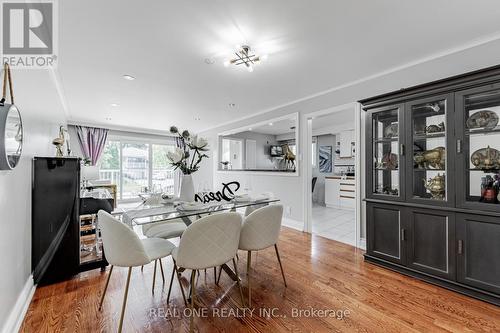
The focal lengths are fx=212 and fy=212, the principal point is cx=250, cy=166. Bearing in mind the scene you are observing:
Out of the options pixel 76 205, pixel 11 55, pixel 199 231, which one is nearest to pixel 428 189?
pixel 199 231

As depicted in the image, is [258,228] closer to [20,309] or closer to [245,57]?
[245,57]

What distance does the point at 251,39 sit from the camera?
212cm

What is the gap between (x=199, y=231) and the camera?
4.82 ft

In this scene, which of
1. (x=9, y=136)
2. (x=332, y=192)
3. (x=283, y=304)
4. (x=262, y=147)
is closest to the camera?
(x=9, y=136)

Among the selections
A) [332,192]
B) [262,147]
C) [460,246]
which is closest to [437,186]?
[460,246]

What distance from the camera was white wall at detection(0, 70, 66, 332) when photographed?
138 centimetres

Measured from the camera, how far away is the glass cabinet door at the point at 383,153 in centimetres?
254

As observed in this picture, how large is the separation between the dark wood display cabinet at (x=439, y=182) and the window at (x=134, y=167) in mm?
5846

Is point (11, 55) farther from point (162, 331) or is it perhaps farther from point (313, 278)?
point (313, 278)

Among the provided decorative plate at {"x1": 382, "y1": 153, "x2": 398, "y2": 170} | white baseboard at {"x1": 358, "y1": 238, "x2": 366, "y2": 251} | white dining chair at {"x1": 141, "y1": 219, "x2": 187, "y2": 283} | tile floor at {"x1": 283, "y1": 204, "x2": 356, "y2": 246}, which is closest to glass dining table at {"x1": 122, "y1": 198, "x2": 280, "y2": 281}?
white dining chair at {"x1": 141, "y1": 219, "x2": 187, "y2": 283}

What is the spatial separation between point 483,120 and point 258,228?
2.31 metres

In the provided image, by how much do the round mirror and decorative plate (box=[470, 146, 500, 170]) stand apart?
3.63 meters

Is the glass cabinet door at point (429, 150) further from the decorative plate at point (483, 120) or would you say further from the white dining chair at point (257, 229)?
the white dining chair at point (257, 229)

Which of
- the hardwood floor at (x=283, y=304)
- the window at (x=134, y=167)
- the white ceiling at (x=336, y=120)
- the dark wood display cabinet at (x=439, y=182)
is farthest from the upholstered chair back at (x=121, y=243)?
the window at (x=134, y=167)
